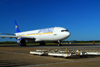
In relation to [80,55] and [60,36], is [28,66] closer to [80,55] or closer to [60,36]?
[80,55]

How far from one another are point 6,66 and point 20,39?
22.0 metres

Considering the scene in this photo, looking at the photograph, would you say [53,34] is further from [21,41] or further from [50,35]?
[21,41]

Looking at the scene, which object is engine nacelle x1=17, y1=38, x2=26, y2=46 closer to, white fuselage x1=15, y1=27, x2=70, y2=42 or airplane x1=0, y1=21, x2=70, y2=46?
airplane x1=0, y1=21, x2=70, y2=46

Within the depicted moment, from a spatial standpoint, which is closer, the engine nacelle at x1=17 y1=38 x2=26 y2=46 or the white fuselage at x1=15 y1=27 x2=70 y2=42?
the white fuselage at x1=15 y1=27 x2=70 y2=42

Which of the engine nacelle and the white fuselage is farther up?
the white fuselage

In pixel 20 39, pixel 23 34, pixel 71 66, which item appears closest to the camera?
Result: pixel 71 66

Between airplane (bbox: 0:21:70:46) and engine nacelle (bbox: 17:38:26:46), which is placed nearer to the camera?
airplane (bbox: 0:21:70:46)

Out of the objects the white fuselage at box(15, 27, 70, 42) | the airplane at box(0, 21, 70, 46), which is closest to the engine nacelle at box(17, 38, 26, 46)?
the airplane at box(0, 21, 70, 46)

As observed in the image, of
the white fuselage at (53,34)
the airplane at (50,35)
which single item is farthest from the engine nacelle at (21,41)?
the white fuselage at (53,34)

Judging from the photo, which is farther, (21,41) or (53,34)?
(21,41)

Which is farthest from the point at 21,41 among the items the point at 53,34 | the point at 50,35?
the point at 53,34

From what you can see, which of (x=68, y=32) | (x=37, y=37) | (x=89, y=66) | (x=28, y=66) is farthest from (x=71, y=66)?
(x=37, y=37)

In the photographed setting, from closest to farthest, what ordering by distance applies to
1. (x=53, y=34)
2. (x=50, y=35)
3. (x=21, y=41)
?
1. (x=53, y=34)
2. (x=50, y=35)
3. (x=21, y=41)

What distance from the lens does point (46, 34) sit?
2778cm
